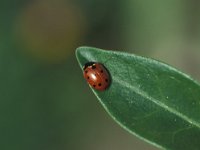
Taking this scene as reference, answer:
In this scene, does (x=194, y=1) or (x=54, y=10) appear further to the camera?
(x=54, y=10)

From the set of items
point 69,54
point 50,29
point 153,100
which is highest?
point 153,100

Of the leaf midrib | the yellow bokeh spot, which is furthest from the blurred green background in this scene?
the leaf midrib

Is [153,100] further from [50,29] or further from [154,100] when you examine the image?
[50,29]

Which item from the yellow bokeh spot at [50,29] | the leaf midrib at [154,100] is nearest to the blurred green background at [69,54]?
the yellow bokeh spot at [50,29]

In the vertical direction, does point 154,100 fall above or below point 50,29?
above

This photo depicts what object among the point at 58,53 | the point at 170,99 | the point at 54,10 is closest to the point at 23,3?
the point at 54,10

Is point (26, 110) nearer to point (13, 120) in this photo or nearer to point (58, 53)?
point (13, 120)

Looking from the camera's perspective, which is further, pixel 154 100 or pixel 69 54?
pixel 69 54

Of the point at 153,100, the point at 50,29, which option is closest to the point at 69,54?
the point at 50,29
